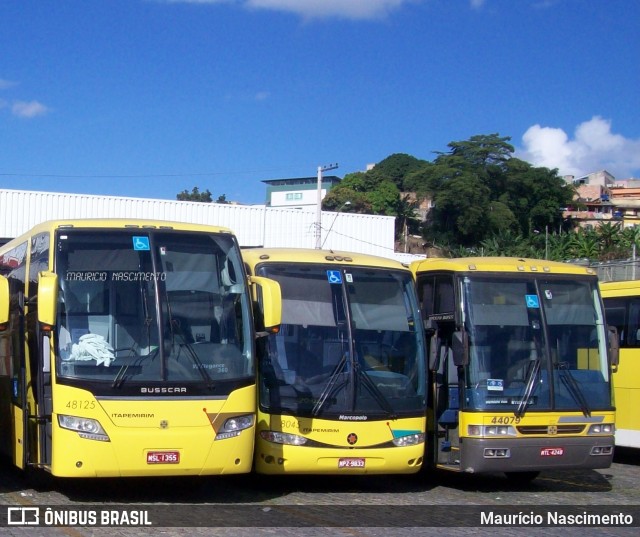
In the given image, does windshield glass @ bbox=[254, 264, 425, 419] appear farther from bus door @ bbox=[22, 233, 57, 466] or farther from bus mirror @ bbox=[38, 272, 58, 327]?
bus mirror @ bbox=[38, 272, 58, 327]

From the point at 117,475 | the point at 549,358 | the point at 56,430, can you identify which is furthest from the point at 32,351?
the point at 549,358

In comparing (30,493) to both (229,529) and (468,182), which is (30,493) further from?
(468,182)

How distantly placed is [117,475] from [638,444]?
9.52 meters

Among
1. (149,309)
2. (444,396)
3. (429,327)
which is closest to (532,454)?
(444,396)

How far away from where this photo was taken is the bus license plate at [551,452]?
36.7ft

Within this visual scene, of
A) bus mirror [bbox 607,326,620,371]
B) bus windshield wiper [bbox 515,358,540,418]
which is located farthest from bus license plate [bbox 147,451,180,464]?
bus mirror [bbox 607,326,620,371]

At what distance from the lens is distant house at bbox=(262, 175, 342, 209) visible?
117125mm

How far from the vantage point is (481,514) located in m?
9.93

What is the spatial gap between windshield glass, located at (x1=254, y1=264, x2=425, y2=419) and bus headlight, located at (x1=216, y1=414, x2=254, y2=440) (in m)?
0.82

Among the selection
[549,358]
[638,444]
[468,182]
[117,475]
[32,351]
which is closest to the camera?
[117,475]

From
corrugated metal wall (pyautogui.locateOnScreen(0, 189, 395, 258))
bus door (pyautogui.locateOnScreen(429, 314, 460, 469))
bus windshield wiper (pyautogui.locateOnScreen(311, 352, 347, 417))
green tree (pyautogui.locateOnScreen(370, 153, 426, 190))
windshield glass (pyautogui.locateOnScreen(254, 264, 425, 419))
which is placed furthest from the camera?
green tree (pyautogui.locateOnScreen(370, 153, 426, 190))

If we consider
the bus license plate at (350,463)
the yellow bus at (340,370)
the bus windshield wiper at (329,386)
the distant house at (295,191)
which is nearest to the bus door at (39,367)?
the yellow bus at (340,370)

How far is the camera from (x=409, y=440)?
10969mm

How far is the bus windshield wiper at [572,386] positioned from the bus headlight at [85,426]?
5780 mm
